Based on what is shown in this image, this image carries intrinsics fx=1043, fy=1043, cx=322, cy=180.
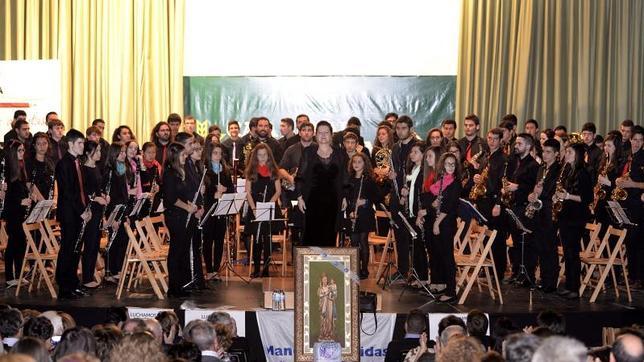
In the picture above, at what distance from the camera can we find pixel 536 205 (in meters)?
11.6

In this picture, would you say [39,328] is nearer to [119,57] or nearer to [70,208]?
[70,208]

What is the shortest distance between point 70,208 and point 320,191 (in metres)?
2.66

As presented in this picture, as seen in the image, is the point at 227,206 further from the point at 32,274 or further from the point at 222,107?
the point at 222,107

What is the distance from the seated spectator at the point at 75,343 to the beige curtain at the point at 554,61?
36.4 ft

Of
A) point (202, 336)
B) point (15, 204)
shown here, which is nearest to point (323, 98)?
point (15, 204)

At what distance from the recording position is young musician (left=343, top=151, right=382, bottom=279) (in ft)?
39.2

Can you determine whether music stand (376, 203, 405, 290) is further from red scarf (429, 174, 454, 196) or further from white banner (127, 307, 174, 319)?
white banner (127, 307, 174, 319)

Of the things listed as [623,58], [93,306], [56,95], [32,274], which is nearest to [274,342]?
[93,306]

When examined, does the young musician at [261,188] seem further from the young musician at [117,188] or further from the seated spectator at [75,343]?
the seated spectator at [75,343]

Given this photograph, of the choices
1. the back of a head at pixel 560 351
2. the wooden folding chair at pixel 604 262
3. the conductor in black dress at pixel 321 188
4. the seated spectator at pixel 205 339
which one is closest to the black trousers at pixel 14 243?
the conductor in black dress at pixel 321 188

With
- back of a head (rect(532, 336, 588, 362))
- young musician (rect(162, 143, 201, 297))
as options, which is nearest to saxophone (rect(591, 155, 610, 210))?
young musician (rect(162, 143, 201, 297))

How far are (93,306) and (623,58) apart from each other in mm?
9521

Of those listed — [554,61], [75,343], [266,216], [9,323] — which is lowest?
[9,323]

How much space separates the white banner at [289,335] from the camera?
10031mm
